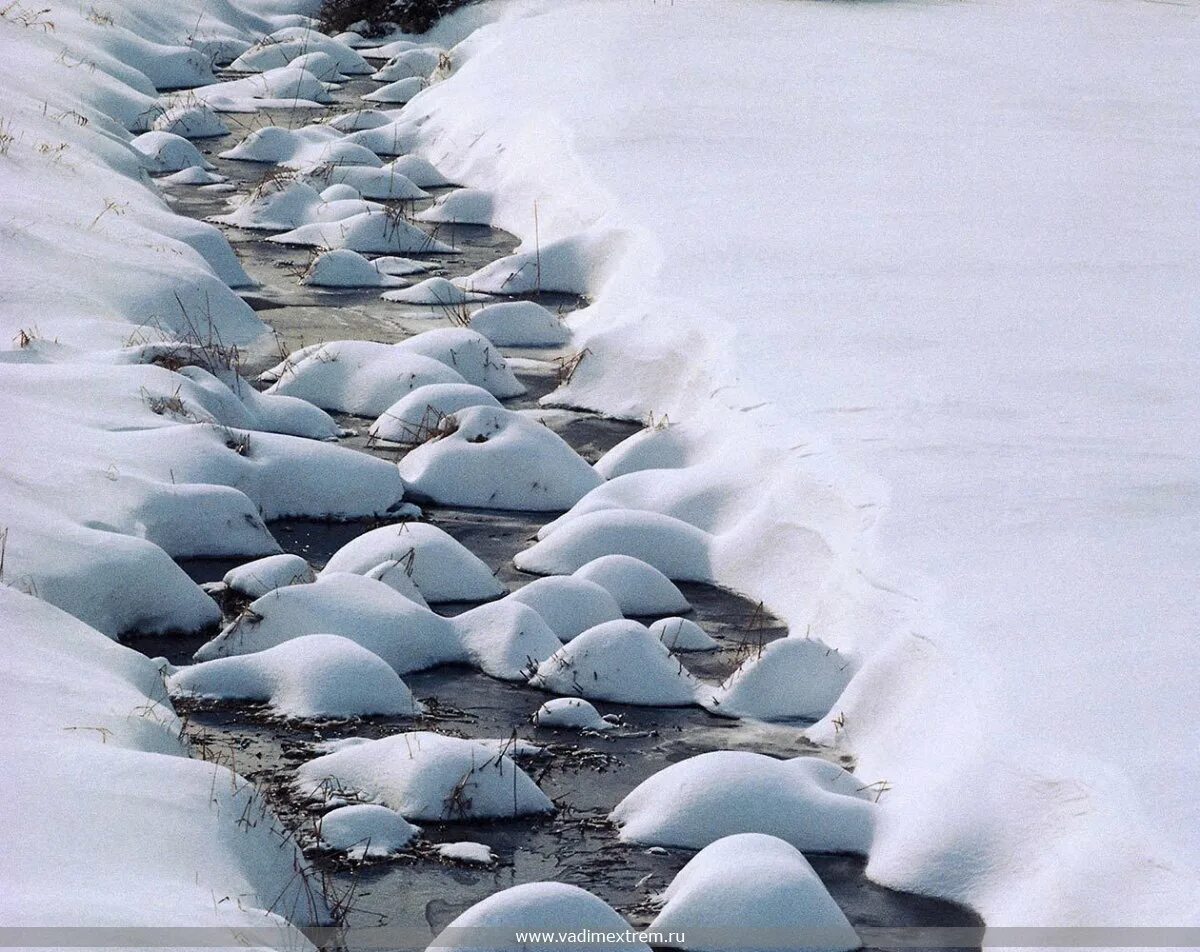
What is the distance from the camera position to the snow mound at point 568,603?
15.6ft

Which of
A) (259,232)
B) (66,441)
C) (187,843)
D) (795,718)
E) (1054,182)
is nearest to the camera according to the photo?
(187,843)

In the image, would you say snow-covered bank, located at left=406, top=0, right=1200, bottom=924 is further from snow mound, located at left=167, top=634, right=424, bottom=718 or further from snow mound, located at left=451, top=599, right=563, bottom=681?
snow mound, located at left=167, top=634, right=424, bottom=718

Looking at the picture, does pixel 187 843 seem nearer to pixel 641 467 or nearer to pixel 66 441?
pixel 66 441

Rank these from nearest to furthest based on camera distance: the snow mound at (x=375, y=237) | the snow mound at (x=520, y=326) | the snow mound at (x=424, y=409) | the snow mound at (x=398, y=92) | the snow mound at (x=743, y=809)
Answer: the snow mound at (x=743, y=809)
the snow mound at (x=424, y=409)
the snow mound at (x=520, y=326)
the snow mound at (x=375, y=237)
the snow mound at (x=398, y=92)

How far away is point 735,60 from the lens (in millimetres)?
11203

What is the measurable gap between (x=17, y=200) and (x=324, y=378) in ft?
5.92

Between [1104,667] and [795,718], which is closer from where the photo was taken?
[1104,667]

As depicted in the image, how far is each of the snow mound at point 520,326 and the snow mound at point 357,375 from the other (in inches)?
30.1

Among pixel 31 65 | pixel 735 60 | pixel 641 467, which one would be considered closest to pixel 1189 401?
pixel 641 467

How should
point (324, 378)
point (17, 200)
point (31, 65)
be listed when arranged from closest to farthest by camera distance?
point (324, 378)
point (17, 200)
point (31, 65)

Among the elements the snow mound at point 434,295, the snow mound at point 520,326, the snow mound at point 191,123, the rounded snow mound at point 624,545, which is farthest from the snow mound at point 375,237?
the rounded snow mound at point 624,545

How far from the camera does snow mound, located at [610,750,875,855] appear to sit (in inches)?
149

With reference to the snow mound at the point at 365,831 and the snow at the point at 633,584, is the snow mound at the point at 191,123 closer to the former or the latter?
the snow at the point at 633,584

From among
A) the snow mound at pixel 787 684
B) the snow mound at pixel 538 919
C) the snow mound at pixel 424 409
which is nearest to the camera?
the snow mound at pixel 538 919
